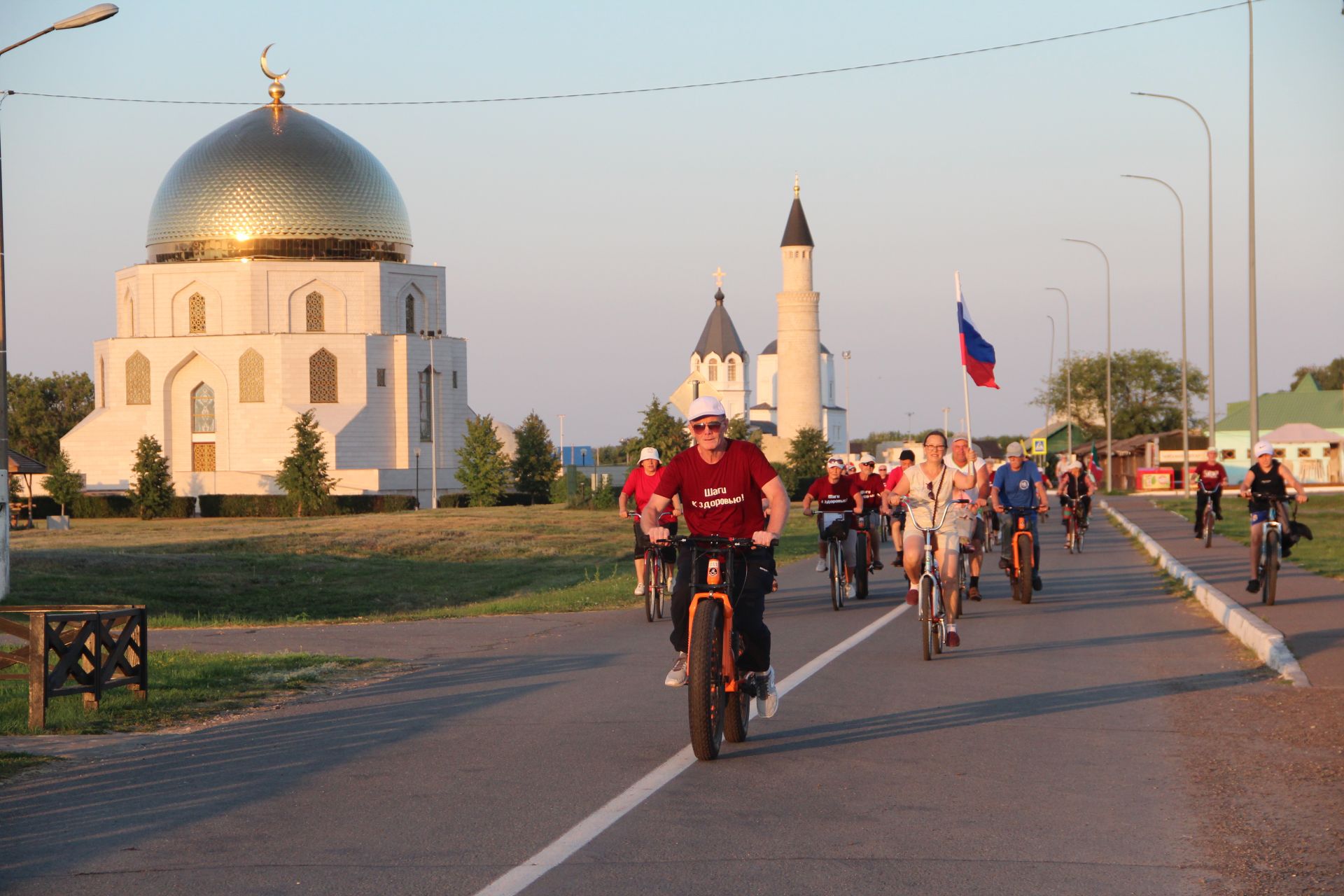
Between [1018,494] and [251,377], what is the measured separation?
67.0 m

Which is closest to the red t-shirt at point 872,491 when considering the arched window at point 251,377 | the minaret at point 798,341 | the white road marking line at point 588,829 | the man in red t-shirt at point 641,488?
the man in red t-shirt at point 641,488

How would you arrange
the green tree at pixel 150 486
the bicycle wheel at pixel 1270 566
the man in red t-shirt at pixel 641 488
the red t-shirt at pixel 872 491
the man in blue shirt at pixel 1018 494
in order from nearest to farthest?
the bicycle wheel at pixel 1270 566 → the man in red t-shirt at pixel 641 488 → the man in blue shirt at pixel 1018 494 → the red t-shirt at pixel 872 491 → the green tree at pixel 150 486

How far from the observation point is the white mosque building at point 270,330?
256 feet

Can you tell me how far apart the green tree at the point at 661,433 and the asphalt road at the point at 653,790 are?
45479 mm

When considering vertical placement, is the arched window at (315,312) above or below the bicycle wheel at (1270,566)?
above

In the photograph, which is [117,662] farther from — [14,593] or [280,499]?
[280,499]

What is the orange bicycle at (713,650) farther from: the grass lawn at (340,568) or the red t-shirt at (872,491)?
the grass lawn at (340,568)

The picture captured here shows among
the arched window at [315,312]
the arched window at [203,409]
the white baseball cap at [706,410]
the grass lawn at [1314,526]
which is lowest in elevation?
the grass lawn at [1314,526]

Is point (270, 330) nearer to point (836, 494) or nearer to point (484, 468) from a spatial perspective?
point (484, 468)

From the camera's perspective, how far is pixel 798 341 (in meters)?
102

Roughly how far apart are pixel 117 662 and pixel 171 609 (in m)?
17.4

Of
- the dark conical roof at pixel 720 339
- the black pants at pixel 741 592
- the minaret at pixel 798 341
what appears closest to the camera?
the black pants at pixel 741 592

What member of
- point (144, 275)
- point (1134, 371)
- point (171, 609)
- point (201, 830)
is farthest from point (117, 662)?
point (1134, 371)

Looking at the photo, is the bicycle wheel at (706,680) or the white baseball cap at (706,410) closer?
the bicycle wheel at (706,680)
